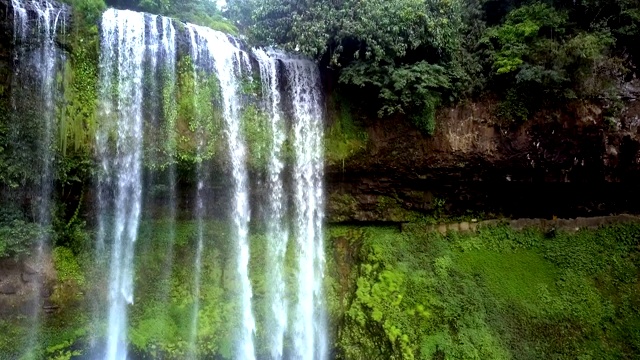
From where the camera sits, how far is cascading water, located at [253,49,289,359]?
1088 centimetres

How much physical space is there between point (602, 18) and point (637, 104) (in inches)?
90.9

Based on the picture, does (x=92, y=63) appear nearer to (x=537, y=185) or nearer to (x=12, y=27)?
(x=12, y=27)

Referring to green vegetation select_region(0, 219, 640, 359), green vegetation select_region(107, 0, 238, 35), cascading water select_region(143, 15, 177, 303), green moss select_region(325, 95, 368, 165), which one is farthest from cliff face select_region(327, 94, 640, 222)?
green vegetation select_region(107, 0, 238, 35)

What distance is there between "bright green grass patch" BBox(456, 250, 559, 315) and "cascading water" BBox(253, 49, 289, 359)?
177 inches

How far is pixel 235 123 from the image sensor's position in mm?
10750

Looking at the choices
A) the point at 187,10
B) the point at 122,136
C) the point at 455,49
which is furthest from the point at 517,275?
the point at 187,10

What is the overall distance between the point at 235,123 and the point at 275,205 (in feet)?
7.23

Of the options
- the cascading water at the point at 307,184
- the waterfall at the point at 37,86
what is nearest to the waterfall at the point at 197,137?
the cascading water at the point at 307,184

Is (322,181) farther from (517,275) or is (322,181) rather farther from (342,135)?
(517,275)

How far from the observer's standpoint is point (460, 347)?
32.0ft

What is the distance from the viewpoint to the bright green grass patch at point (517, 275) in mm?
11086

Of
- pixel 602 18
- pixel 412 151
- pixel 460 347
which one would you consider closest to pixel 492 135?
pixel 412 151

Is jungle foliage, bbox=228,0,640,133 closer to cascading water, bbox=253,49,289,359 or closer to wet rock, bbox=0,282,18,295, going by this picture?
cascading water, bbox=253,49,289,359

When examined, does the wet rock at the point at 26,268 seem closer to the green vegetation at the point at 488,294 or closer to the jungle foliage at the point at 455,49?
the green vegetation at the point at 488,294
